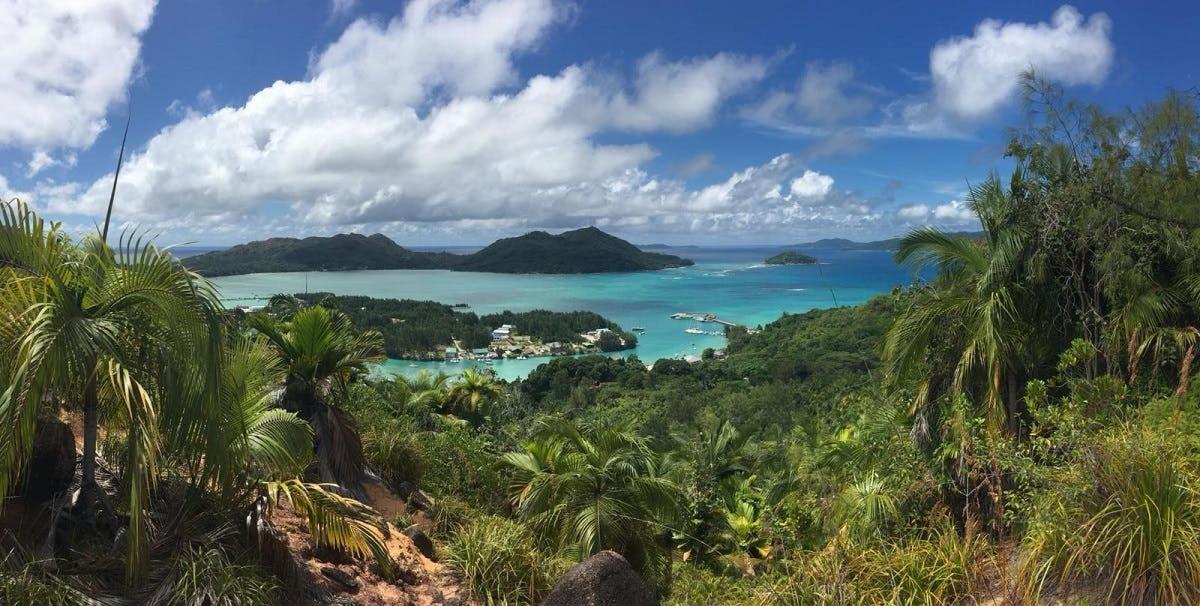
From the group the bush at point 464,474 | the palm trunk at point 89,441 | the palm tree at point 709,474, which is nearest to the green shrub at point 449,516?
the bush at point 464,474

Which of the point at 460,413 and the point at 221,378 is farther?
the point at 460,413

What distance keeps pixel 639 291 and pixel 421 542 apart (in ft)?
477

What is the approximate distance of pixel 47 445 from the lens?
4246mm

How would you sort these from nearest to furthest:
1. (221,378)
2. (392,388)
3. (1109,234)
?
(221,378) < (1109,234) < (392,388)

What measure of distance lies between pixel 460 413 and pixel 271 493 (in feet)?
37.6

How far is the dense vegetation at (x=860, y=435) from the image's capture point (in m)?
3.54

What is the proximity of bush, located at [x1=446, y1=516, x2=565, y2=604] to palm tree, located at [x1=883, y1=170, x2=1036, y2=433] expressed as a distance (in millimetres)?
3897

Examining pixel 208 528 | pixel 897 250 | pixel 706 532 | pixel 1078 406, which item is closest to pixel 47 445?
pixel 208 528

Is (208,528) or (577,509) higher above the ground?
(208,528)

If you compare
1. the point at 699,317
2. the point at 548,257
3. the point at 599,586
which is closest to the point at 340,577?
the point at 599,586

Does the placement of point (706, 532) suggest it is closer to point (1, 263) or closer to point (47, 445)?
point (47, 445)

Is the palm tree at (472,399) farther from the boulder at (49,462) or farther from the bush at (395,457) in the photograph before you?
the boulder at (49,462)

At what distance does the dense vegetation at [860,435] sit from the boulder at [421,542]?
242 mm

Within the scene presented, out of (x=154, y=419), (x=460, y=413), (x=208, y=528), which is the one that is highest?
(x=154, y=419)
